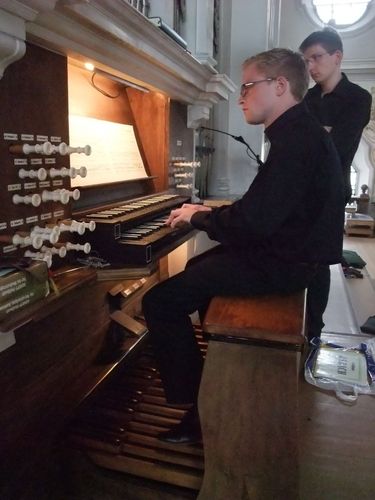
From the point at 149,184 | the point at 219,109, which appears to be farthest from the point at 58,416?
the point at 219,109

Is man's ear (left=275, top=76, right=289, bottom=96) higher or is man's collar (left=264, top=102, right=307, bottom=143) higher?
man's ear (left=275, top=76, right=289, bottom=96)

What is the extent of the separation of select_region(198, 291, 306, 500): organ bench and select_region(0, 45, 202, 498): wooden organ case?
209mm

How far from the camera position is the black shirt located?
1476 mm

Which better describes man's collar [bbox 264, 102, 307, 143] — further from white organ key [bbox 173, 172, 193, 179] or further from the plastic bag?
white organ key [bbox 173, 172, 193, 179]

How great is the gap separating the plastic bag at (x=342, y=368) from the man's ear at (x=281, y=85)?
1411 millimetres

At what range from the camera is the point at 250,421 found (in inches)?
56.0

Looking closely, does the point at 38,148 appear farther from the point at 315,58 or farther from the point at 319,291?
the point at 319,291

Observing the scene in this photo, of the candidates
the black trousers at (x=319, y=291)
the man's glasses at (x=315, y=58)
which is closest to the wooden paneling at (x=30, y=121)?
the man's glasses at (x=315, y=58)

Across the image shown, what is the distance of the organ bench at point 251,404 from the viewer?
1.38 m

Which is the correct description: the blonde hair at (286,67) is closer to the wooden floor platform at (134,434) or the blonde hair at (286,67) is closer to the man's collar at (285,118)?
the man's collar at (285,118)

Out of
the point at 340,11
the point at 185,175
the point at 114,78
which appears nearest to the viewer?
the point at 114,78

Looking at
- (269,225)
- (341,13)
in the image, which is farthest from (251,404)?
(341,13)

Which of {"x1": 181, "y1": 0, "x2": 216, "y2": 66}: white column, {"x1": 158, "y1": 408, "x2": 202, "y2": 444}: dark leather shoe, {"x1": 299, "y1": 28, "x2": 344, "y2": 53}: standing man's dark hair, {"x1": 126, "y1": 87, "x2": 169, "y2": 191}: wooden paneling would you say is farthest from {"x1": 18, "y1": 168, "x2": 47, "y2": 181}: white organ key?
{"x1": 181, "y1": 0, "x2": 216, "y2": 66}: white column

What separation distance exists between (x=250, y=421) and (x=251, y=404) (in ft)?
0.18
